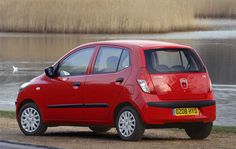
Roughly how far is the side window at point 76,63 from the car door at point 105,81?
244 mm

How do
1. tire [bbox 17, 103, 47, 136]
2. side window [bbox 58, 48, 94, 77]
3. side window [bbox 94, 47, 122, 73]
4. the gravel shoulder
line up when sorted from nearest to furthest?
1. the gravel shoulder
2. side window [bbox 94, 47, 122, 73]
3. side window [bbox 58, 48, 94, 77]
4. tire [bbox 17, 103, 47, 136]

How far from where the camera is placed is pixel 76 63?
13367mm

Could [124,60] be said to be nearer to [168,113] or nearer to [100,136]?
[168,113]

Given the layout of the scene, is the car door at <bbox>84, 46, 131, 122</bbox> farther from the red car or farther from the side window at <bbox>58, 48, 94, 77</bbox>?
the side window at <bbox>58, 48, 94, 77</bbox>

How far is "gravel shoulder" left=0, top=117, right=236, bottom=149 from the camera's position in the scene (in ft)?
39.1

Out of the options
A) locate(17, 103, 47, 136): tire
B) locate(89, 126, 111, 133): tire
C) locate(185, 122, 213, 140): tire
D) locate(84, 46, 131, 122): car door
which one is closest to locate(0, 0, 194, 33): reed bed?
locate(89, 126, 111, 133): tire

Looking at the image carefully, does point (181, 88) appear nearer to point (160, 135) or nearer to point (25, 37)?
point (160, 135)

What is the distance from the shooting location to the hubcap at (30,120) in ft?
45.2

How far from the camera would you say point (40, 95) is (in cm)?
1370

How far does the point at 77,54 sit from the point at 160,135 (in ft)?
6.96

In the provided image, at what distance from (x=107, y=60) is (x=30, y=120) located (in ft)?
6.50

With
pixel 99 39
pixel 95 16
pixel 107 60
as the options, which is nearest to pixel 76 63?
pixel 107 60

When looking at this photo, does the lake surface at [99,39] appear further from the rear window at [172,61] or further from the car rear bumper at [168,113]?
the car rear bumper at [168,113]

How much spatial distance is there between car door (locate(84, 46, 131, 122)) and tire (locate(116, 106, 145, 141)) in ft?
0.92
